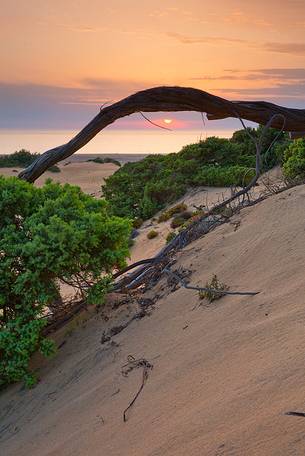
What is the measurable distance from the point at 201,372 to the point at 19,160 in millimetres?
37417

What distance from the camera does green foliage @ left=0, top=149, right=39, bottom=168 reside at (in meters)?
38.1

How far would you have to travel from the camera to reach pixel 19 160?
3938 cm

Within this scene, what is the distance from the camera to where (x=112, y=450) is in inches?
127

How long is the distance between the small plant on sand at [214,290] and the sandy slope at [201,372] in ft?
0.29

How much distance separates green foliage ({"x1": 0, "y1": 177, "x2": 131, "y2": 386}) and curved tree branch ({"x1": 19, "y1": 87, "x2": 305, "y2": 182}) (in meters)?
0.51

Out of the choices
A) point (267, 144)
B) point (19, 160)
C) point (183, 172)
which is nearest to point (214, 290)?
point (183, 172)

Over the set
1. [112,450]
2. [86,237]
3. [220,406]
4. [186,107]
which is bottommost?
[112,450]

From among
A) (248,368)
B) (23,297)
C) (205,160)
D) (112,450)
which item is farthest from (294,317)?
(205,160)

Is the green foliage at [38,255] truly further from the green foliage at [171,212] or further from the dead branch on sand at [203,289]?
the green foliage at [171,212]

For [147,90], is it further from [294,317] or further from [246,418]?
[246,418]

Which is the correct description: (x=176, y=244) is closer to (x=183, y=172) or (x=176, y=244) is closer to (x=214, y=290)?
(x=214, y=290)

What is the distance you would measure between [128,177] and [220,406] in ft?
44.7

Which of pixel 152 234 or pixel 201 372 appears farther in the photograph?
pixel 152 234

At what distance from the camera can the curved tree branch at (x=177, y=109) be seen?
15.1ft
